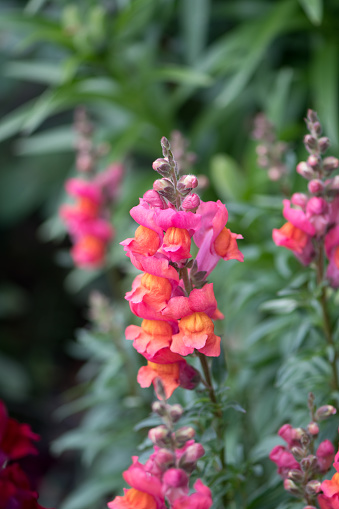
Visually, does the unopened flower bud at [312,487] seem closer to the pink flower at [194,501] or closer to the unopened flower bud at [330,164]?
the pink flower at [194,501]

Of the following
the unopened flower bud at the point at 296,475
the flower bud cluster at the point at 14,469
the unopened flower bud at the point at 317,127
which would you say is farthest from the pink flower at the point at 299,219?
the flower bud cluster at the point at 14,469

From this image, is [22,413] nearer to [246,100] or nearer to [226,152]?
[226,152]

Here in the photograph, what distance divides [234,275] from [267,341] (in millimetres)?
169

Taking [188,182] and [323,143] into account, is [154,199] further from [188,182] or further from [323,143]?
[323,143]

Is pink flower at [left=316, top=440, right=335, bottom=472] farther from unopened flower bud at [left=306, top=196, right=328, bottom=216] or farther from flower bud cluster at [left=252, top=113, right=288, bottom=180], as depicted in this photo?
flower bud cluster at [left=252, top=113, right=288, bottom=180]

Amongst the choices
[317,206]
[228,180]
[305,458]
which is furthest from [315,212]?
[228,180]

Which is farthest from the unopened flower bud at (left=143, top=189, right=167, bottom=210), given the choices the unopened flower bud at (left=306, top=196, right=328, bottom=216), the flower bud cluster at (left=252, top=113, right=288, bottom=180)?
the flower bud cluster at (left=252, top=113, right=288, bottom=180)

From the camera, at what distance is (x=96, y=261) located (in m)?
1.47

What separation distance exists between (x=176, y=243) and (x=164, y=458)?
23cm

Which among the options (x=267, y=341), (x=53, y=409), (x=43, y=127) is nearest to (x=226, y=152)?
(x=267, y=341)

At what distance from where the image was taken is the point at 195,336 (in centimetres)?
63

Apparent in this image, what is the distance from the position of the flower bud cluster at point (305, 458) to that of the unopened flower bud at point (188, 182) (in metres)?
0.28

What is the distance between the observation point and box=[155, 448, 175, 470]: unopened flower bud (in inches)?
21.6

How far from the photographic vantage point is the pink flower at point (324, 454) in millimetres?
651
